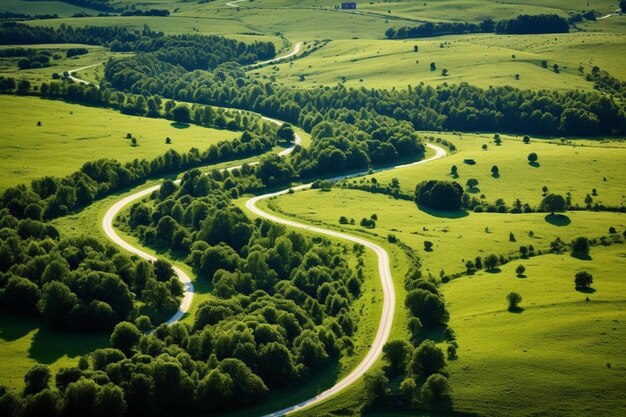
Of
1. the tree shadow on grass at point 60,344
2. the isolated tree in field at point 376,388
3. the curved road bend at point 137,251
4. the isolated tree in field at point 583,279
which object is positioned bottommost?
the curved road bend at point 137,251

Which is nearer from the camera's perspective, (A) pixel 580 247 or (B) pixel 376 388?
(B) pixel 376 388

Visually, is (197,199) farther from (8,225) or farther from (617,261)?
(617,261)

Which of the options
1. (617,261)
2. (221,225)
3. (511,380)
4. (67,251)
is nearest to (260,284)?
(221,225)

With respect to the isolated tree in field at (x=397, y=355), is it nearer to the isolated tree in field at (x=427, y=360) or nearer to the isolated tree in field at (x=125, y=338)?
the isolated tree in field at (x=427, y=360)

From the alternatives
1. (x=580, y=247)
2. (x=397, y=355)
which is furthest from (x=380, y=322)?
(x=580, y=247)

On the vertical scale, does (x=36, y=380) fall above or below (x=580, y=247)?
below

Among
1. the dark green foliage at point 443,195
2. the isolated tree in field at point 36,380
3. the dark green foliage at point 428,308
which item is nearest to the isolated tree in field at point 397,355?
the dark green foliage at point 428,308

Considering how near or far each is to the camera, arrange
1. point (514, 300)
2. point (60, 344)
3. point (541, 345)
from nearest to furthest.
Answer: point (541, 345) → point (60, 344) → point (514, 300)

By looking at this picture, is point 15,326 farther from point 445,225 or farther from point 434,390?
point 445,225
